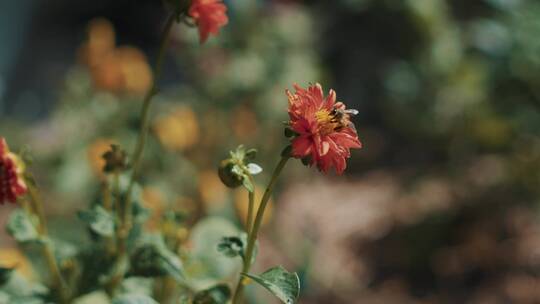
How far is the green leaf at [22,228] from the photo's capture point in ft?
2.91

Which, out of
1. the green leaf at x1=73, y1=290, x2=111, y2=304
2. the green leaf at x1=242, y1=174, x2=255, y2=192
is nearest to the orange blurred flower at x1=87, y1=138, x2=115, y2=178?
the green leaf at x1=73, y1=290, x2=111, y2=304

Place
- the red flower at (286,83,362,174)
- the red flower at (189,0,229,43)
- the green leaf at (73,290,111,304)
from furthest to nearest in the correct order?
the green leaf at (73,290,111,304) → the red flower at (189,0,229,43) → the red flower at (286,83,362,174)

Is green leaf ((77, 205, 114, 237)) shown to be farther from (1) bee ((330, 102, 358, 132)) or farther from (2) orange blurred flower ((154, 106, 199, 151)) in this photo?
(2) orange blurred flower ((154, 106, 199, 151))

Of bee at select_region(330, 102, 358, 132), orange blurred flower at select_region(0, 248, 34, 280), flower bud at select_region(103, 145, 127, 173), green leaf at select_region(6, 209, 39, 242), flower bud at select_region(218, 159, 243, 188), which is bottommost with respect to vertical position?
orange blurred flower at select_region(0, 248, 34, 280)

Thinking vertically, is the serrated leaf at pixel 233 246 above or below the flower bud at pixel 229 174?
below

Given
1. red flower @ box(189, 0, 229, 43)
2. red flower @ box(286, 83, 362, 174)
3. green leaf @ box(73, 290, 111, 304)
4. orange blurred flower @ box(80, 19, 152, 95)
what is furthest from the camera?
orange blurred flower @ box(80, 19, 152, 95)

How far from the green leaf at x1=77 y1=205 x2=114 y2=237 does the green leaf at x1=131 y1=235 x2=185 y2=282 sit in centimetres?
4

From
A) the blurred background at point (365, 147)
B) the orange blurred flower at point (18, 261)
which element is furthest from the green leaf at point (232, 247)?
the blurred background at point (365, 147)

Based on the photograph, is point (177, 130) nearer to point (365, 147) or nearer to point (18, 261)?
point (18, 261)

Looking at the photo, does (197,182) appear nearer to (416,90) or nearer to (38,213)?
(416,90)

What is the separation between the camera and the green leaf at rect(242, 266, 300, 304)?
0.74 metres

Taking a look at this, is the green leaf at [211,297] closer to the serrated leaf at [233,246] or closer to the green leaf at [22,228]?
the serrated leaf at [233,246]

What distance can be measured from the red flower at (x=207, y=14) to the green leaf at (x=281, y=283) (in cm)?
28

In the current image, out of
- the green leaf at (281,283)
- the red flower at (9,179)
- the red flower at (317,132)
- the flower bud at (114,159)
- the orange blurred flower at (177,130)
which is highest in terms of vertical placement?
the orange blurred flower at (177,130)
